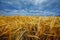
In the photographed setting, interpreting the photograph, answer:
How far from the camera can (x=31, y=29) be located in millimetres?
1312

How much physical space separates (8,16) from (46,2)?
0.45m

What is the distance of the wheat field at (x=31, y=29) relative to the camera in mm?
1272

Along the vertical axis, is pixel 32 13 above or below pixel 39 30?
above

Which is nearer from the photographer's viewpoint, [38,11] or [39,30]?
[39,30]

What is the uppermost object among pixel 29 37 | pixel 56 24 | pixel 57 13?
pixel 57 13

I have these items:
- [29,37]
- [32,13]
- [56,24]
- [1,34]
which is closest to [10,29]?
[1,34]

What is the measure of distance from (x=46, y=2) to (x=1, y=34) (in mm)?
598

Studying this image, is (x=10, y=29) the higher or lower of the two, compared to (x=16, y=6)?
lower

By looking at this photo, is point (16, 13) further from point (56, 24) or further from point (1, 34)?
point (56, 24)

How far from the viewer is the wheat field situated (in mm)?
1272

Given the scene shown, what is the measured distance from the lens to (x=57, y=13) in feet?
4.67

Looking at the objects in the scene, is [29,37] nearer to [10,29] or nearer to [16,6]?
[10,29]

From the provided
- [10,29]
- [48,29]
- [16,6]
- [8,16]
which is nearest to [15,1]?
[16,6]

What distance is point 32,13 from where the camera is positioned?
141 centimetres
